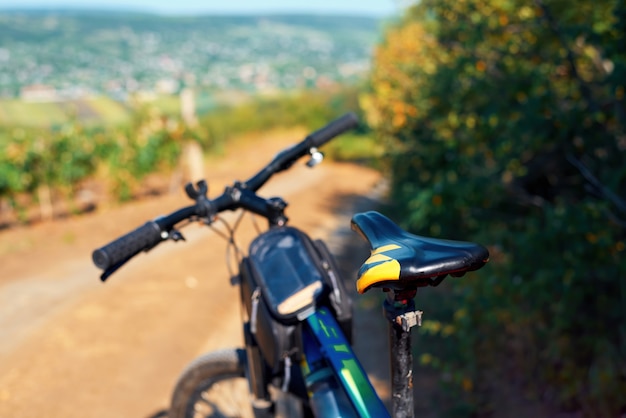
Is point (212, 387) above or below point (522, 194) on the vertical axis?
below

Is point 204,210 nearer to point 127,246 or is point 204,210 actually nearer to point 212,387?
point 127,246

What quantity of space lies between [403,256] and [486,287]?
2390 mm

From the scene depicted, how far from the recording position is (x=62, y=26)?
50.6 m

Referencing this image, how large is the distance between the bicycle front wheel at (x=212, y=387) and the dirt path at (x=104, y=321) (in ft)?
4.48

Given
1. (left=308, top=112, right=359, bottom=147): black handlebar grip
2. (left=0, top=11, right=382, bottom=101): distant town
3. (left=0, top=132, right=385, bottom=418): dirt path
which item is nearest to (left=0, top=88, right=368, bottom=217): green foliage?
(left=0, top=11, right=382, bottom=101): distant town

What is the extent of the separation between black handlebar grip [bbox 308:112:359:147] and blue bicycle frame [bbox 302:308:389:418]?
803 mm

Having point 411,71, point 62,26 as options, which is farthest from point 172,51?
point 411,71

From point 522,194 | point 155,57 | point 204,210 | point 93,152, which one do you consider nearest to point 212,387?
point 204,210

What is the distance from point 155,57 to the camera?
4316cm

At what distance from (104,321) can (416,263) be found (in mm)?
4572

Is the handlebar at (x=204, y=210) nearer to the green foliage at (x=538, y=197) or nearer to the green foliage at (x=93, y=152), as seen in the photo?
the green foliage at (x=538, y=197)

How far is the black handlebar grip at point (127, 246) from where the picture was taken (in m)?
2.09

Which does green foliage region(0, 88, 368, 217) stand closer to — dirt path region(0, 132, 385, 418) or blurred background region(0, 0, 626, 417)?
blurred background region(0, 0, 626, 417)

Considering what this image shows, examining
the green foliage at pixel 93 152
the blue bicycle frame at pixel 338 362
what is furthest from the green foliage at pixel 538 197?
the green foliage at pixel 93 152
